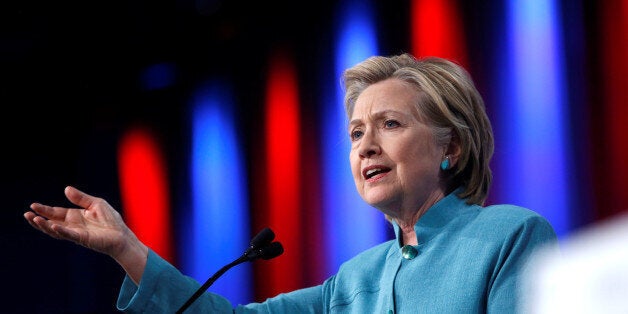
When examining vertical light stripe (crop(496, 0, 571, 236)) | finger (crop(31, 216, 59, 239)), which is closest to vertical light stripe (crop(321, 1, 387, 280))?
vertical light stripe (crop(496, 0, 571, 236))

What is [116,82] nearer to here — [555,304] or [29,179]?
[29,179]

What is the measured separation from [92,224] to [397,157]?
2.24 feet

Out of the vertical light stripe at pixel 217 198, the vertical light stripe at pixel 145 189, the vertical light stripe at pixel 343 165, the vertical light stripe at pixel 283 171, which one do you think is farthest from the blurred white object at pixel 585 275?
the vertical light stripe at pixel 145 189

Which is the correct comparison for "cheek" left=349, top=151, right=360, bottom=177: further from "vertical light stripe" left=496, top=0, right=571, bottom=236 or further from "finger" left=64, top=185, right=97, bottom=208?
"vertical light stripe" left=496, top=0, right=571, bottom=236

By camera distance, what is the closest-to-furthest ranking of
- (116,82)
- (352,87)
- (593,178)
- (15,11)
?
1. (352,87)
2. (593,178)
3. (15,11)
4. (116,82)

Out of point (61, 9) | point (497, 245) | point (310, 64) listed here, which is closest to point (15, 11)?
point (61, 9)

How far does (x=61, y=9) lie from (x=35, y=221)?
221 cm

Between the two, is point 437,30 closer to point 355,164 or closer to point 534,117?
point 534,117

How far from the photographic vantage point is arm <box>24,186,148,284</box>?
1.91 meters

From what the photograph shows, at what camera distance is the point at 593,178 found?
248cm

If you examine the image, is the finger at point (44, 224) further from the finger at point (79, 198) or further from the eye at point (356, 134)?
the eye at point (356, 134)

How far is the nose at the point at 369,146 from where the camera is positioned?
6.66 ft

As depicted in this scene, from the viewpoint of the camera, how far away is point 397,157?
201 centimetres

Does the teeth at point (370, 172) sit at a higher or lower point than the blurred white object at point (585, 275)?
higher
